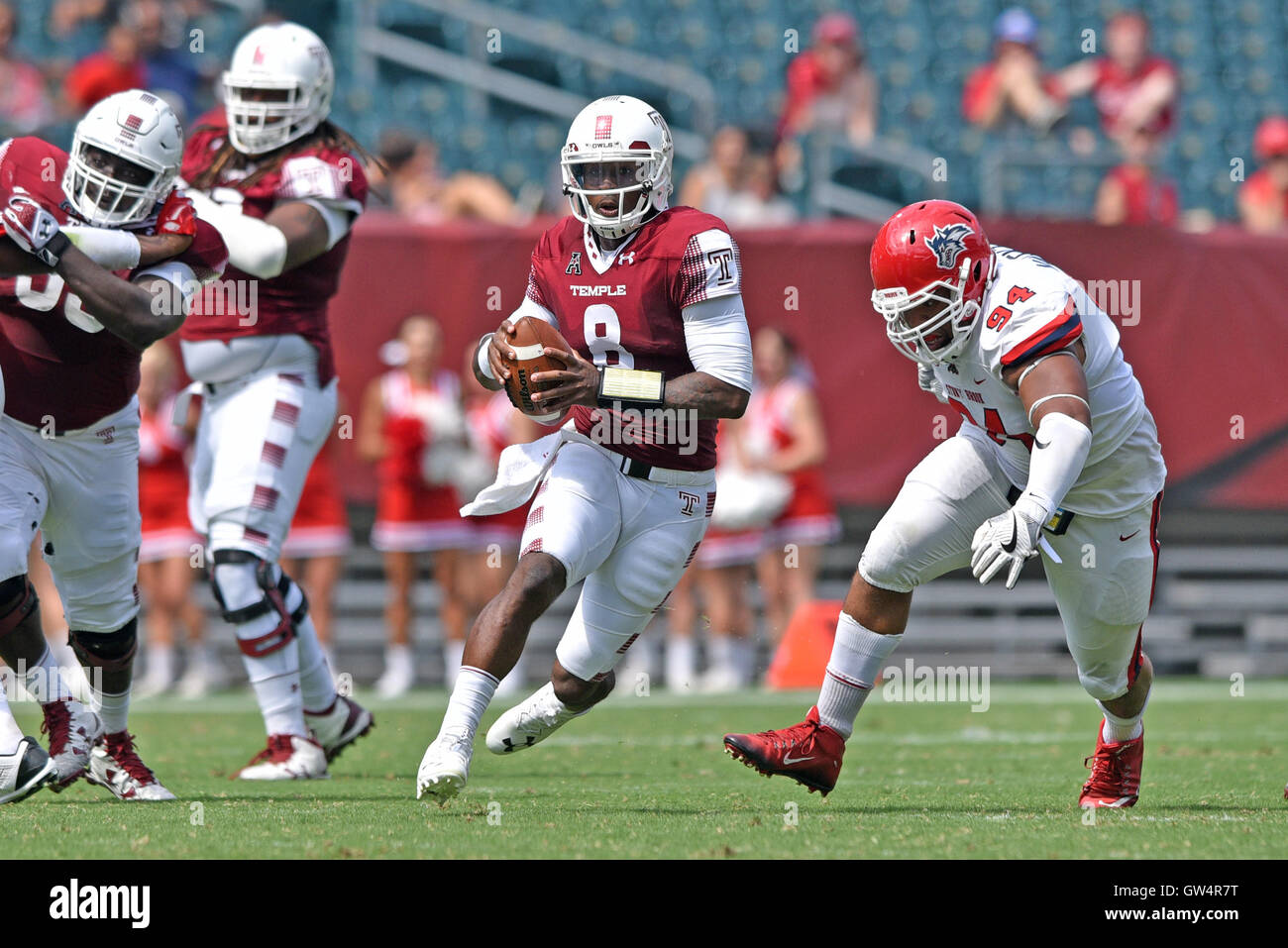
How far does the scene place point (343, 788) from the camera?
5520 mm

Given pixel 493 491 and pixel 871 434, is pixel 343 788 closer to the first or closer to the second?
pixel 493 491

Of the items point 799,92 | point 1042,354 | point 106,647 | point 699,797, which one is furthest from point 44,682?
point 799,92

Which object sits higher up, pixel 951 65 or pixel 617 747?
pixel 951 65

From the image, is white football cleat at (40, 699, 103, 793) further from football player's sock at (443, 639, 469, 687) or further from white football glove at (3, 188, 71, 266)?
football player's sock at (443, 639, 469, 687)

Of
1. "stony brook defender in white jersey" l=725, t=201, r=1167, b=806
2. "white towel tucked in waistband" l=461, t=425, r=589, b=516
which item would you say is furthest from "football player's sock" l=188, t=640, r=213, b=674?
"stony brook defender in white jersey" l=725, t=201, r=1167, b=806

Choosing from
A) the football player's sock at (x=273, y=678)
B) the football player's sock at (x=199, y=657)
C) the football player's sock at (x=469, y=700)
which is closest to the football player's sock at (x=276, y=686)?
the football player's sock at (x=273, y=678)

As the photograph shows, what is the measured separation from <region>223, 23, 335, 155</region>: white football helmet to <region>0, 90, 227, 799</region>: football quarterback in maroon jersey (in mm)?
941

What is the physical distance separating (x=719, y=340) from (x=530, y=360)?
53 cm

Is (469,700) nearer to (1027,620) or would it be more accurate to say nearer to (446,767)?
(446,767)

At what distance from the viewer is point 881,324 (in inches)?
388

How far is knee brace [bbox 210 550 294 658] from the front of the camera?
18.9 ft

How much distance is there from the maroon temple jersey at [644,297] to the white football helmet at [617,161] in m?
0.09
